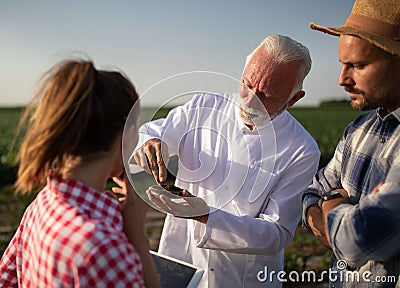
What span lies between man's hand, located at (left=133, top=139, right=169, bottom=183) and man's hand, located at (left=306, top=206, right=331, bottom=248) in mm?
594

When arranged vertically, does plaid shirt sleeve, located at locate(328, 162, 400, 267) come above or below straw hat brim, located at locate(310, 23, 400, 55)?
below

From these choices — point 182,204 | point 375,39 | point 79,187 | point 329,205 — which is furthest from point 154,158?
point 375,39

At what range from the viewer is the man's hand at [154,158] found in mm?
1991

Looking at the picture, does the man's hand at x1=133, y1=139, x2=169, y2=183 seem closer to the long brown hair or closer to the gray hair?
the long brown hair

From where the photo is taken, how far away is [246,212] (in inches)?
92.3

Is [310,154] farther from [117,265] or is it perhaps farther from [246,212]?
[117,265]

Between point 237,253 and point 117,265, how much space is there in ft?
→ 3.59

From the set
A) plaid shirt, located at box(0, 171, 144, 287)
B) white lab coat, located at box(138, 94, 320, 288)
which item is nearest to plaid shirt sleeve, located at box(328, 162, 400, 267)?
white lab coat, located at box(138, 94, 320, 288)

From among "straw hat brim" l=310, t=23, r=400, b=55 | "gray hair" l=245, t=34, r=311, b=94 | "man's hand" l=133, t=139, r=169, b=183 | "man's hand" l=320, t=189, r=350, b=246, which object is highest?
"straw hat brim" l=310, t=23, r=400, b=55

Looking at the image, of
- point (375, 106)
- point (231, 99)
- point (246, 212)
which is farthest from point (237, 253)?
point (375, 106)

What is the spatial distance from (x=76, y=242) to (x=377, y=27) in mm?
1250

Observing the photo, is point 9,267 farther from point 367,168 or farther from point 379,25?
point 379,25

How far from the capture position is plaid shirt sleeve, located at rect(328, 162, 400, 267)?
1.54m
